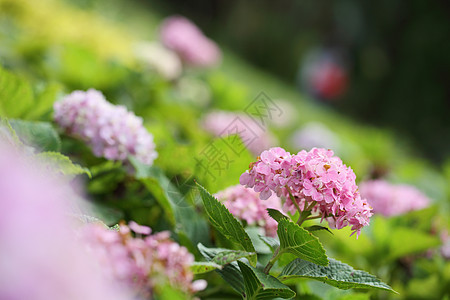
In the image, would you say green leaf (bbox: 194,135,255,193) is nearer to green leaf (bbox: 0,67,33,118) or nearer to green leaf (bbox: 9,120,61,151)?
green leaf (bbox: 9,120,61,151)

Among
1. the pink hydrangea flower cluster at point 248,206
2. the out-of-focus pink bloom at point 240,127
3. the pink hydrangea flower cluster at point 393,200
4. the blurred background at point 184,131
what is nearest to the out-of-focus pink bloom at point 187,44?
the blurred background at point 184,131

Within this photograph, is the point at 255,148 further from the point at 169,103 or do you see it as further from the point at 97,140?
the point at 97,140

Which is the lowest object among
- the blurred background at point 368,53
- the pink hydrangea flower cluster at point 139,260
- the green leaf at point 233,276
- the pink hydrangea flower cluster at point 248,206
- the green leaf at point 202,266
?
the pink hydrangea flower cluster at point 139,260

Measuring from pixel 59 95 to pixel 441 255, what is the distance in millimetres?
1425

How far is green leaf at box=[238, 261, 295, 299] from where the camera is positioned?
84 centimetres

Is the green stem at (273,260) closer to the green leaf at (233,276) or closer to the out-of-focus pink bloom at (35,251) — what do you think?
the green leaf at (233,276)

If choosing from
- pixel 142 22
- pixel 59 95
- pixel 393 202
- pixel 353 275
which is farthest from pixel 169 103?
pixel 142 22

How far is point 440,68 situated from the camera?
1163 cm

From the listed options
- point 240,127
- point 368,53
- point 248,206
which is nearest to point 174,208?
point 248,206

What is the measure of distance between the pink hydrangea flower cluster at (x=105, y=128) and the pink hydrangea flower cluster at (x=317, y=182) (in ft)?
1.67

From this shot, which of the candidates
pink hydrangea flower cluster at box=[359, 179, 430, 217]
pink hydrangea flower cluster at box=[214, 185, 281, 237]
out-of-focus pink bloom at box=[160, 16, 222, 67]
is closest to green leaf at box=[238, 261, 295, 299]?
pink hydrangea flower cluster at box=[214, 185, 281, 237]

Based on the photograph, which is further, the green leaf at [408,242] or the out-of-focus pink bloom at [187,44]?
the out-of-focus pink bloom at [187,44]

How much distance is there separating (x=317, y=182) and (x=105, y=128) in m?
0.65

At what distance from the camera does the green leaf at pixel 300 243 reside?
82cm
